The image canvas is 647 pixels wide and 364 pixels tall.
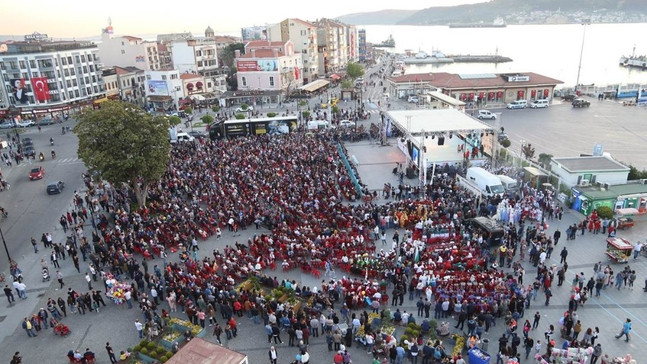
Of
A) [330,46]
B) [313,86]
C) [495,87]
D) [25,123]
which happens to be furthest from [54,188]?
[330,46]

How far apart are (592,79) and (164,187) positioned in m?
105

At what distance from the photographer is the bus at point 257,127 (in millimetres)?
45584

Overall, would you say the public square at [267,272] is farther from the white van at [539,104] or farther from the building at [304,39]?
the building at [304,39]

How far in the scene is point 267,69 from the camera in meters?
71.6

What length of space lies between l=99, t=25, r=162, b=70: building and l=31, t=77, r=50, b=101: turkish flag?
2227 cm

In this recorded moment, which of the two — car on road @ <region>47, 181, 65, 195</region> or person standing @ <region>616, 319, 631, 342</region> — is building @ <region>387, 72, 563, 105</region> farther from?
person standing @ <region>616, 319, 631, 342</region>

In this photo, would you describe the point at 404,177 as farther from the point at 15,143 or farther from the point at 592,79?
the point at 592,79

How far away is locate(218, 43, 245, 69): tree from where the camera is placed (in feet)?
289

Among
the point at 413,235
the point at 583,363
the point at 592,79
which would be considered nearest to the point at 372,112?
the point at 413,235

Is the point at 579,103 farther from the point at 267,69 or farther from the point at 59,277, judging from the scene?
the point at 59,277

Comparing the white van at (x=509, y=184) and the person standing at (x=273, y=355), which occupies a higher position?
the white van at (x=509, y=184)

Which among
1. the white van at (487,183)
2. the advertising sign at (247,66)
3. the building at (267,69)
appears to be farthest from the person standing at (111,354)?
the advertising sign at (247,66)

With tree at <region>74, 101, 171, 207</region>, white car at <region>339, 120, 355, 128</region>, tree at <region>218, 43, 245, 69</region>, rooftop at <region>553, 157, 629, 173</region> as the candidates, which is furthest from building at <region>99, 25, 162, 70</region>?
rooftop at <region>553, 157, 629, 173</region>

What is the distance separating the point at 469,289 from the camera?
17.4 m
